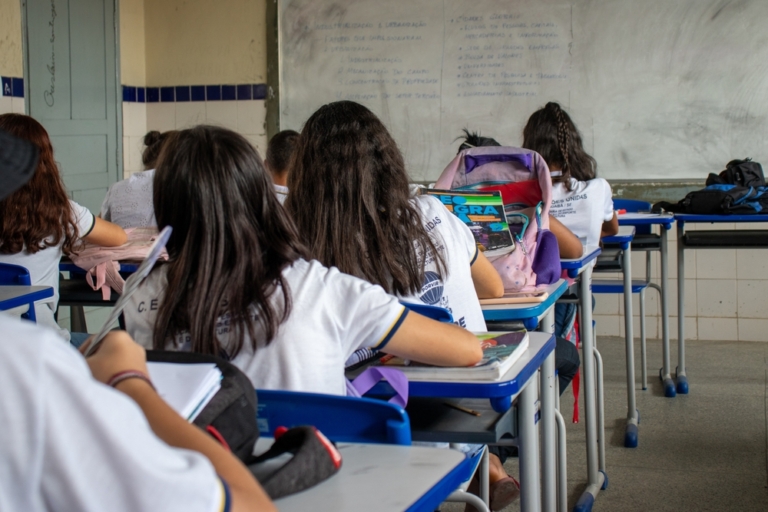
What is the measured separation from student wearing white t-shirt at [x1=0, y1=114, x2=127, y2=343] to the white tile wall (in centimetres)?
328

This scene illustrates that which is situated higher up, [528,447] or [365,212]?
[365,212]

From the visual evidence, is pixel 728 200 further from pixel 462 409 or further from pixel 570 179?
pixel 462 409

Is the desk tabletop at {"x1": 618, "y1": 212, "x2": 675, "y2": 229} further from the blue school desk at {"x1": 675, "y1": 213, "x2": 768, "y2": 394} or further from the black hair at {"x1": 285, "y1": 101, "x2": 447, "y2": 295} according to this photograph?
the black hair at {"x1": 285, "y1": 101, "x2": 447, "y2": 295}

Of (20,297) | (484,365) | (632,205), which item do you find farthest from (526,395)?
(632,205)

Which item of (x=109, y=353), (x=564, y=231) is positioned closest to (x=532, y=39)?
(x=564, y=231)

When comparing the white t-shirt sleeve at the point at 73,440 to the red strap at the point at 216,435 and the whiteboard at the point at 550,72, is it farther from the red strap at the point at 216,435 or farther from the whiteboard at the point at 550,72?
the whiteboard at the point at 550,72

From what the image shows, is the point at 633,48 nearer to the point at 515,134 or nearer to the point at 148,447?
the point at 515,134

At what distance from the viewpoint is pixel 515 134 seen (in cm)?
506

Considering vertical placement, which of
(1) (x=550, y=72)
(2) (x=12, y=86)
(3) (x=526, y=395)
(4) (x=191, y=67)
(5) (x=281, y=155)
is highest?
(4) (x=191, y=67)

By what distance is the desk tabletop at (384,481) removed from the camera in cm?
88

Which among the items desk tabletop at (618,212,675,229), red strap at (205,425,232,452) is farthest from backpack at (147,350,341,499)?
desk tabletop at (618,212,675,229)

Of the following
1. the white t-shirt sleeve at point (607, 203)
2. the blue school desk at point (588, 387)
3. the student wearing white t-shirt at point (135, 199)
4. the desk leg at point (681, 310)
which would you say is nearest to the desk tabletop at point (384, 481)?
the blue school desk at point (588, 387)

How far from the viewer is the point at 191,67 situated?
559 cm

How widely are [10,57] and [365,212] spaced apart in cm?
334
